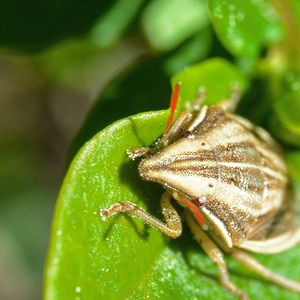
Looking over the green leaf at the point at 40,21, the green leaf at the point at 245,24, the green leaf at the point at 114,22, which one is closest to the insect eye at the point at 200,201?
the green leaf at the point at 245,24

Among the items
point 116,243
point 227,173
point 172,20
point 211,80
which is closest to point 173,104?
point 227,173

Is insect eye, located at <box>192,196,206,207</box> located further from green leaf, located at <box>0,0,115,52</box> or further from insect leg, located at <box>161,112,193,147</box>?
green leaf, located at <box>0,0,115,52</box>

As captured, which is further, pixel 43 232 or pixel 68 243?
pixel 43 232

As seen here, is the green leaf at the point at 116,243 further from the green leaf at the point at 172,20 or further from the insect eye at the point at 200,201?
the green leaf at the point at 172,20

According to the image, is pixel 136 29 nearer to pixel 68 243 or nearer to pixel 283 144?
pixel 283 144

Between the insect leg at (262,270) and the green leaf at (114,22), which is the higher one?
the green leaf at (114,22)

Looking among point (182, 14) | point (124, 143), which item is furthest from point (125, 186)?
point (182, 14)
